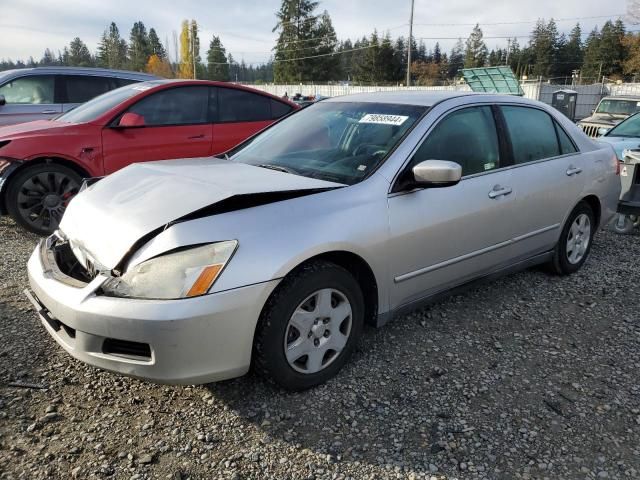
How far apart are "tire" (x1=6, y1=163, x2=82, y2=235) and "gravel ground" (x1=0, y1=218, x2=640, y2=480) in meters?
1.91

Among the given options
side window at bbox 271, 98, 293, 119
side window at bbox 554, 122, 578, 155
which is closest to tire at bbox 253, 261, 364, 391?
side window at bbox 554, 122, 578, 155

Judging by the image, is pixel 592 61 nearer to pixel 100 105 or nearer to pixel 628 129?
pixel 628 129

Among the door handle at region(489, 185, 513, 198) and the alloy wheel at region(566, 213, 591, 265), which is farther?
the alloy wheel at region(566, 213, 591, 265)

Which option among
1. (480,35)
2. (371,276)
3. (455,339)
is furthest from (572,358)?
(480,35)

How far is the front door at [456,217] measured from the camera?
3.00 metres

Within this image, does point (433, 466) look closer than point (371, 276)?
Yes

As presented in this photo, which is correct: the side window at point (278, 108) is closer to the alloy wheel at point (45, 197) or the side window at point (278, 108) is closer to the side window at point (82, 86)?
the alloy wheel at point (45, 197)

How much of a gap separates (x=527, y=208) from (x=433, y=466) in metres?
2.21

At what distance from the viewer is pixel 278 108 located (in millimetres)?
6926

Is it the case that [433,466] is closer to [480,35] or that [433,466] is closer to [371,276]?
[371,276]

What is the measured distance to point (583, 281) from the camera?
14.6 ft

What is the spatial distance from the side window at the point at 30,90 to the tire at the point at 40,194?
120 inches

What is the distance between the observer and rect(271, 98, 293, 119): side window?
6859 mm

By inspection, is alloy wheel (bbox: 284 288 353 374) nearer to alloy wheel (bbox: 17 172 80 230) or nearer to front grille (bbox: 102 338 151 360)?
front grille (bbox: 102 338 151 360)
